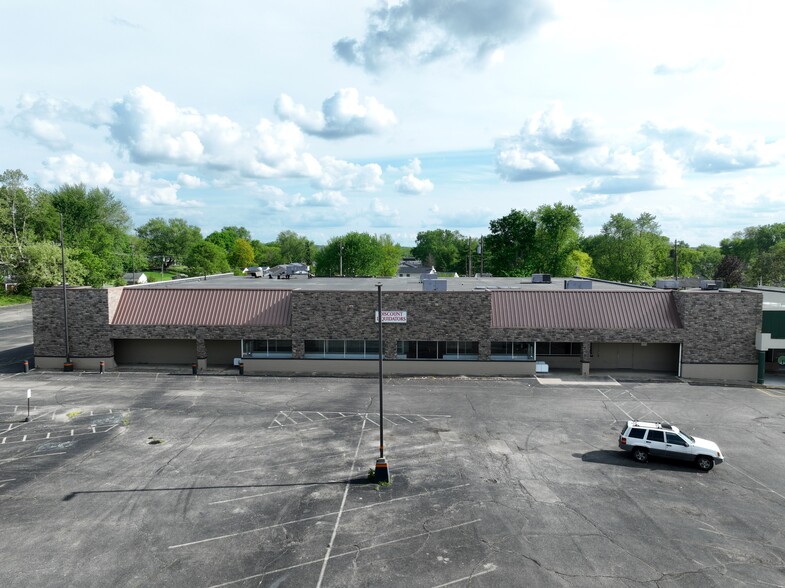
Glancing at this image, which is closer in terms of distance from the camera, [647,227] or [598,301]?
[598,301]

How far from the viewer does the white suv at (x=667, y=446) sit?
2439cm

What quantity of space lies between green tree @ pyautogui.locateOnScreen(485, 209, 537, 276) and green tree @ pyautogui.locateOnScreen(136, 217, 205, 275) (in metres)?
101

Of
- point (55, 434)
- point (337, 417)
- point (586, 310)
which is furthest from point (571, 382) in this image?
point (55, 434)

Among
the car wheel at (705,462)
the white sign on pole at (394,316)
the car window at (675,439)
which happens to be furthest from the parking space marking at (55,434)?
the car wheel at (705,462)

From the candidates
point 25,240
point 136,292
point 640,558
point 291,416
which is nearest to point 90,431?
point 291,416

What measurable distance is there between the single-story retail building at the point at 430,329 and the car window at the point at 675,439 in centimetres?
1750

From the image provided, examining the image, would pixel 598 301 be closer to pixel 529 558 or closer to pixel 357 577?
pixel 529 558

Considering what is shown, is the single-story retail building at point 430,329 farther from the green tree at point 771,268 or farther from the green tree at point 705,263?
the green tree at point 705,263

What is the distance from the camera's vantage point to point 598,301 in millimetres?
43438

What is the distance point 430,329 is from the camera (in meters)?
42.7

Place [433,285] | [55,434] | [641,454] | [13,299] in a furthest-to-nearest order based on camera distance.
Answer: [13,299], [433,285], [55,434], [641,454]

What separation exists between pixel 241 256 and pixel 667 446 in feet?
536

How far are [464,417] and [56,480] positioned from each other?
20517 mm

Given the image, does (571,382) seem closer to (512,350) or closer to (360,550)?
(512,350)
